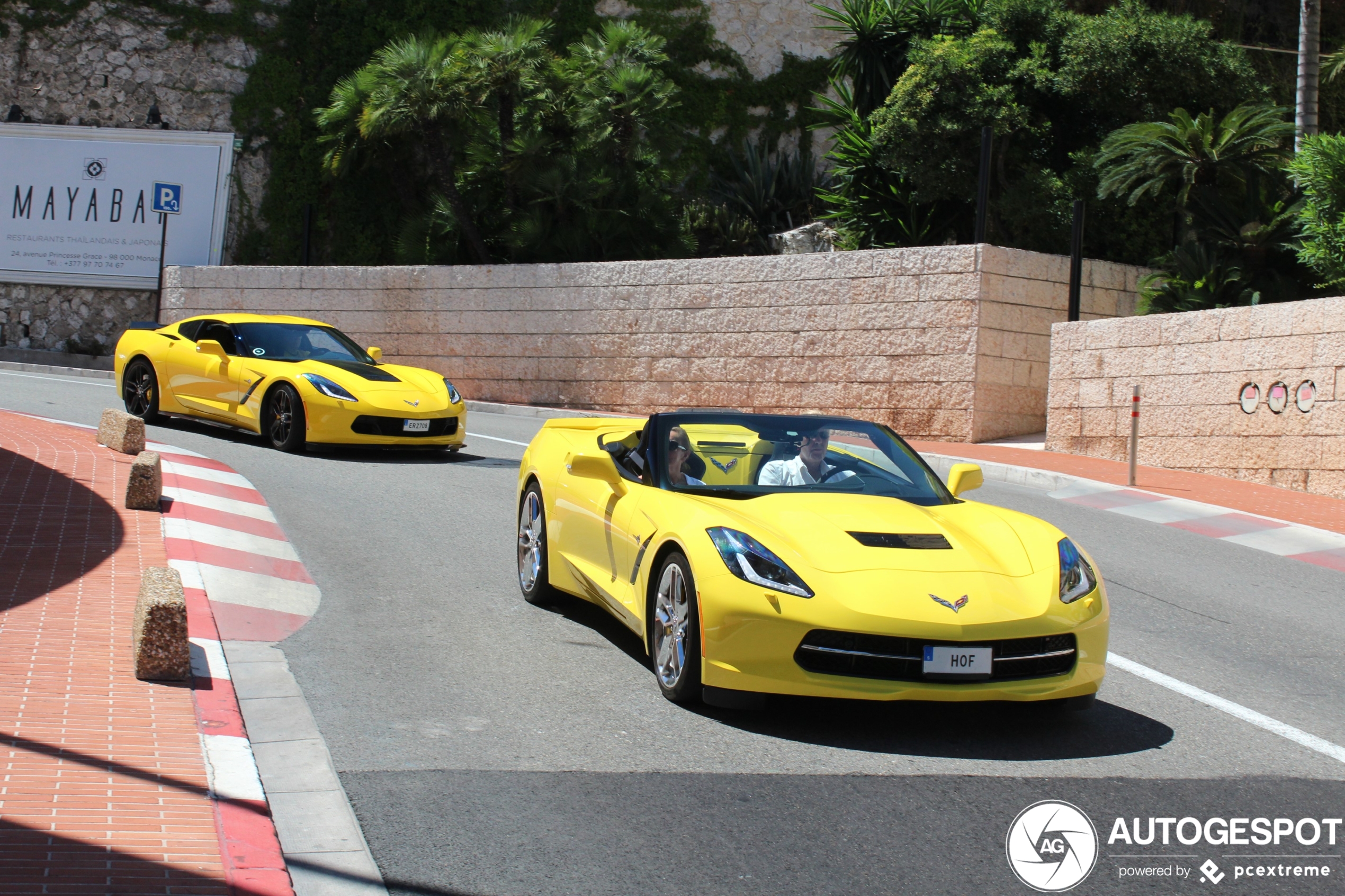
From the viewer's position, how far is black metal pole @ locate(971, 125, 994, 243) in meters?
19.0

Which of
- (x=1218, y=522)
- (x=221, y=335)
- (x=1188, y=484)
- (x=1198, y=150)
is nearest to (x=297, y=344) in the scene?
(x=221, y=335)

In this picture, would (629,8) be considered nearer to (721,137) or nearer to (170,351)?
(721,137)

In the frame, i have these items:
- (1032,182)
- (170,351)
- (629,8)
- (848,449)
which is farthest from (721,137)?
(848,449)

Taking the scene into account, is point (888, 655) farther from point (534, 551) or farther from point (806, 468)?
point (534, 551)

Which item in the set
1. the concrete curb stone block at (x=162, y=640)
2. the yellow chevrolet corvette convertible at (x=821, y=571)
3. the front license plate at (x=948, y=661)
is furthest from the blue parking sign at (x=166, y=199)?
the front license plate at (x=948, y=661)

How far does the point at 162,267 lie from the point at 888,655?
2568cm

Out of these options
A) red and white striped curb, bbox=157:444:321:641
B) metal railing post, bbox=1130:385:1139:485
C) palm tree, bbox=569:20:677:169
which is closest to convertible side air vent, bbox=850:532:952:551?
red and white striped curb, bbox=157:444:321:641

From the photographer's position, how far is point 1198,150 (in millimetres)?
19141

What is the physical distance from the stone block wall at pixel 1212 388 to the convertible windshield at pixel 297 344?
928 centimetres

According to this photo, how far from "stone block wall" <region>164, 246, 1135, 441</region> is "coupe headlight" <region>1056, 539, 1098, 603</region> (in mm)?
13373

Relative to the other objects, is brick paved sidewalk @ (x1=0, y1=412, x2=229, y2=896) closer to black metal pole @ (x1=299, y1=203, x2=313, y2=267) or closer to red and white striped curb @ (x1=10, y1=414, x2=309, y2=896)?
red and white striped curb @ (x1=10, y1=414, x2=309, y2=896)

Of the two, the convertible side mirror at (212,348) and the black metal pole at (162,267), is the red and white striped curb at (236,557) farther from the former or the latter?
the black metal pole at (162,267)

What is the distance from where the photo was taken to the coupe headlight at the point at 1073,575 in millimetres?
5434

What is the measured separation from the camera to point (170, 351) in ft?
49.4
